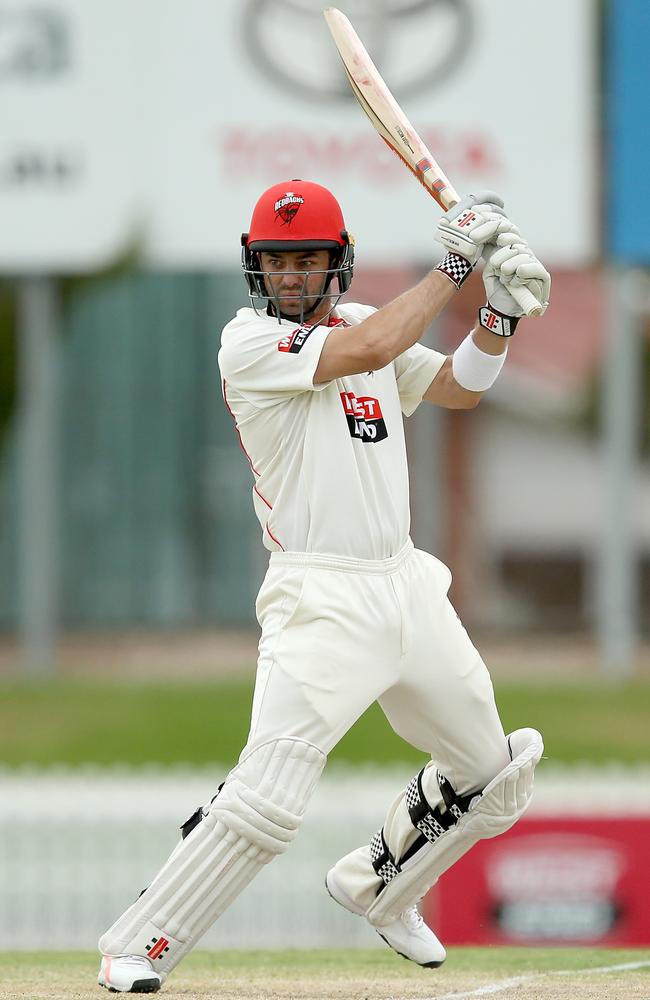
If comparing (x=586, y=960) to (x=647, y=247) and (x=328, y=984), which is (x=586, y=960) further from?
(x=647, y=247)

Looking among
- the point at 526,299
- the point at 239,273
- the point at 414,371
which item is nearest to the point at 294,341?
the point at 414,371

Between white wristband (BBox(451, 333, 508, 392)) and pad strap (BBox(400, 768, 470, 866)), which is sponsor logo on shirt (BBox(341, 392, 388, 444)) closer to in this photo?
white wristband (BBox(451, 333, 508, 392))

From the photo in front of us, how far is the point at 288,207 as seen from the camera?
4227mm

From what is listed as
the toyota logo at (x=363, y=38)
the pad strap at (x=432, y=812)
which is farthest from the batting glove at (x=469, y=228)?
the toyota logo at (x=363, y=38)

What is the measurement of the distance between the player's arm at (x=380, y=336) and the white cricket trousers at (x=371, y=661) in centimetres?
46

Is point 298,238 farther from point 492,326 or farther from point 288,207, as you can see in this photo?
point 492,326

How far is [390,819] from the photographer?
4602mm

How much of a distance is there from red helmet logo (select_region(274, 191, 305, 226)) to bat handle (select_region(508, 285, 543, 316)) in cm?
54

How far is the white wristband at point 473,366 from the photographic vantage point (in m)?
4.42

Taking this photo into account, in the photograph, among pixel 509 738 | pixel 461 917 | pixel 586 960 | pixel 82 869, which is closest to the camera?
pixel 509 738

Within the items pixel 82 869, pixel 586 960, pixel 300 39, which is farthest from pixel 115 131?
pixel 586 960

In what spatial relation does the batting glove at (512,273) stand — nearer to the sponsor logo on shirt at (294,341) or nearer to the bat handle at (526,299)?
the bat handle at (526,299)

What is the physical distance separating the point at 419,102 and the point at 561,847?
5379 millimetres

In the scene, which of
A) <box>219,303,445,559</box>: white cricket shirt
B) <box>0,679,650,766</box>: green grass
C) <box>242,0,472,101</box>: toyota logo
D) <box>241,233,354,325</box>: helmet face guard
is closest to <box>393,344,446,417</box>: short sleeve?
<box>219,303,445,559</box>: white cricket shirt
